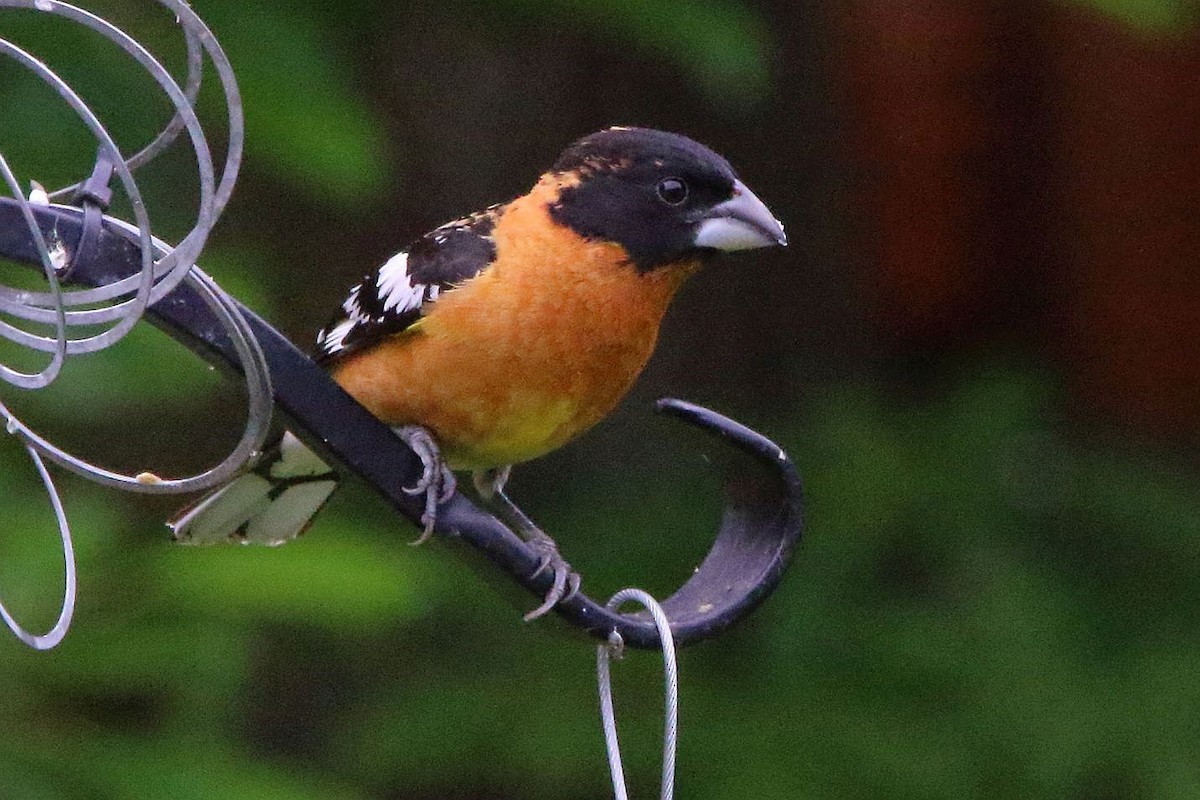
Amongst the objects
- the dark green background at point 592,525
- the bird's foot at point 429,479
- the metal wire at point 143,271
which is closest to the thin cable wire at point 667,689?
the dark green background at point 592,525

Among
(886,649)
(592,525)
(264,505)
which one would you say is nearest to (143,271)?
(264,505)

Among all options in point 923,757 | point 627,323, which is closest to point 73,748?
point 627,323

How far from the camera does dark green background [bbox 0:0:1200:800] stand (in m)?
3.04

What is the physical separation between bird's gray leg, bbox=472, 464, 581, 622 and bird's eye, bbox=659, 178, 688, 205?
603mm

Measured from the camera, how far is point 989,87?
Result: 21.7ft

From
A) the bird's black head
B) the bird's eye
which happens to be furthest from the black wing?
the bird's eye

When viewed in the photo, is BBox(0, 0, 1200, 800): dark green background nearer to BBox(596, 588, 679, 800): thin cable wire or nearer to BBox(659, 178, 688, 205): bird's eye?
BBox(596, 588, 679, 800): thin cable wire

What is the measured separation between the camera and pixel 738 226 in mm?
2668

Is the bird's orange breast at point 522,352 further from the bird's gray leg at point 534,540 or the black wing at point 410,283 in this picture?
the bird's gray leg at point 534,540

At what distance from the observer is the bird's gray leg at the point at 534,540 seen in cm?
218

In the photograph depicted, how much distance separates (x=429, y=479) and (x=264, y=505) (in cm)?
85

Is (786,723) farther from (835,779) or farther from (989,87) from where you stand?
(989,87)

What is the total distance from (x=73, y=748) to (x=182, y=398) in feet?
2.16

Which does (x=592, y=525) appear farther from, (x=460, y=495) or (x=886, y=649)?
(x=460, y=495)
